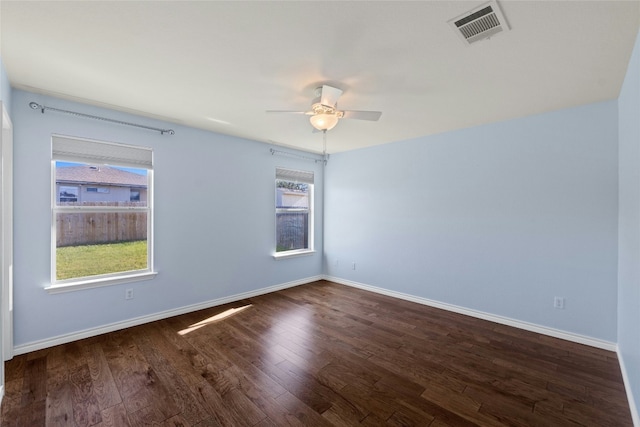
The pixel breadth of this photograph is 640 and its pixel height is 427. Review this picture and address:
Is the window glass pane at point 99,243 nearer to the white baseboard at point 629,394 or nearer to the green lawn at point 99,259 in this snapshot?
the green lawn at point 99,259

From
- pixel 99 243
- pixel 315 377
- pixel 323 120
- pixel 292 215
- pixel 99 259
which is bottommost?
pixel 315 377

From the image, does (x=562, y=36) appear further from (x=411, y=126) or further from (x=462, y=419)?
(x=462, y=419)

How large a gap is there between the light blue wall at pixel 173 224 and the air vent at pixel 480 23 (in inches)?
127

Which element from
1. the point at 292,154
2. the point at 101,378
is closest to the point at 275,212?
the point at 292,154

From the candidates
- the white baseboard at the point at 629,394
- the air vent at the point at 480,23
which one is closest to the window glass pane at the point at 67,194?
the air vent at the point at 480,23

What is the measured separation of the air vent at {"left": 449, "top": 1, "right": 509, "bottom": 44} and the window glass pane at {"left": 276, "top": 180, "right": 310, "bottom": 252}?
351 centimetres

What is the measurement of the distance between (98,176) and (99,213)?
1.34ft

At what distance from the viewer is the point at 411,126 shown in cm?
364

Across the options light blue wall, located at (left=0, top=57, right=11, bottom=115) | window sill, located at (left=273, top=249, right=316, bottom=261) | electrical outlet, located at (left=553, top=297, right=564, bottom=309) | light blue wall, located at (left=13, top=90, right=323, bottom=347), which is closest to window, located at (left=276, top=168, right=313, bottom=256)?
window sill, located at (left=273, top=249, right=316, bottom=261)

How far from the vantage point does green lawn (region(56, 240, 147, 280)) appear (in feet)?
9.52

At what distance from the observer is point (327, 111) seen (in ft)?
8.12

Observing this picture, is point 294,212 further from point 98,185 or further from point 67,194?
point 67,194

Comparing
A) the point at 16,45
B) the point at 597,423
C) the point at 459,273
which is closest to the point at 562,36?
the point at 597,423

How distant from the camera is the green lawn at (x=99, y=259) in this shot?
114 inches
